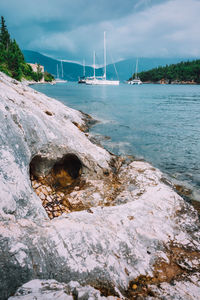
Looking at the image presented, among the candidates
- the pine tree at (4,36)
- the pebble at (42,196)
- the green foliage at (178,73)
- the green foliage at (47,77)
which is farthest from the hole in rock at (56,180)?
the green foliage at (178,73)

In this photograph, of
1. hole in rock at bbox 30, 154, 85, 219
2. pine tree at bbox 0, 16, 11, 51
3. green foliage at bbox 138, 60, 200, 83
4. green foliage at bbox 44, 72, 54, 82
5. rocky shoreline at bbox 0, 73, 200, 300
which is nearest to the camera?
rocky shoreline at bbox 0, 73, 200, 300

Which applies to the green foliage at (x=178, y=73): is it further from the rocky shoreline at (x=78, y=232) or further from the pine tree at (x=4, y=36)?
the rocky shoreline at (x=78, y=232)

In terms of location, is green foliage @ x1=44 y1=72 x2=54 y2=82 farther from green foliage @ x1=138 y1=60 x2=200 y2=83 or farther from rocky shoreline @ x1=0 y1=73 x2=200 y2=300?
rocky shoreline @ x1=0 y1=73 x2=200 y2=300

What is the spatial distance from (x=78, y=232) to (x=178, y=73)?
162542 millimetres

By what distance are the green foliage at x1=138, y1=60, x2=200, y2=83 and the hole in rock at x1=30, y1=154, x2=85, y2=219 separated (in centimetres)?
15347

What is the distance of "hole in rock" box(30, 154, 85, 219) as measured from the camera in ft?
16.1

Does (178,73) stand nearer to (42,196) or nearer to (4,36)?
(4,36)

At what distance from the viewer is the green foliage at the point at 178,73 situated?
13125 centimetres

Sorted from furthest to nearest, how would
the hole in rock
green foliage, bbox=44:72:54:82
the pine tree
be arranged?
green foliage, bbox=44:72:54:82 → the pine tree → the hole in rock

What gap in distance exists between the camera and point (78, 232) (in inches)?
122

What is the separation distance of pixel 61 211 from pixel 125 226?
196 cm

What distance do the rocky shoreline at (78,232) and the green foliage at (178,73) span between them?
15411 cm

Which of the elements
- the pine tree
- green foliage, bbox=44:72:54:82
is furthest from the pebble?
green foliage, bbox=44:72:54:82

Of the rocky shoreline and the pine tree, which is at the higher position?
the pine tree
